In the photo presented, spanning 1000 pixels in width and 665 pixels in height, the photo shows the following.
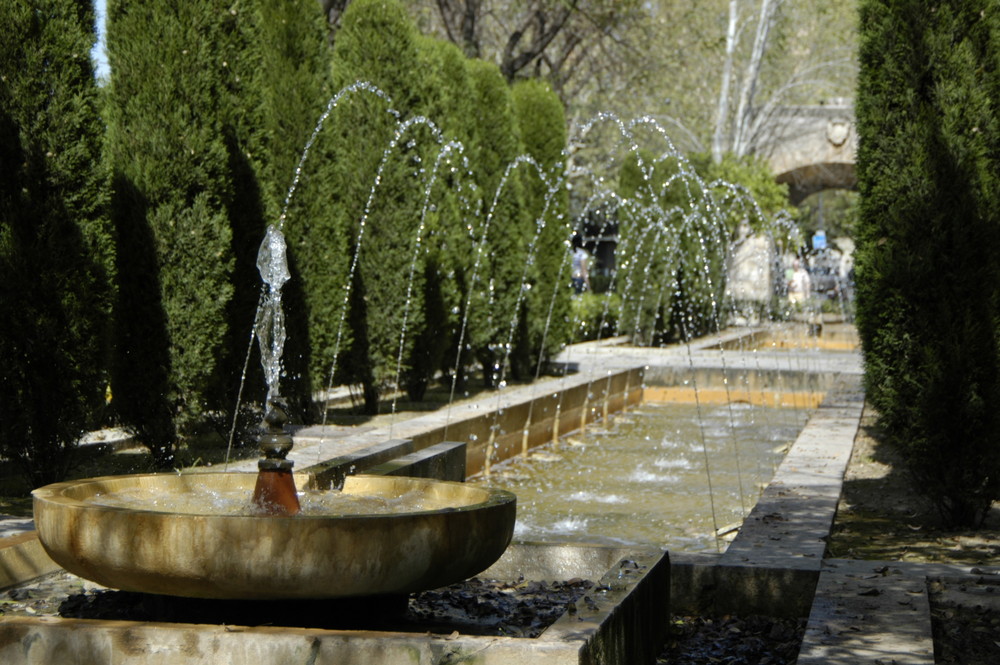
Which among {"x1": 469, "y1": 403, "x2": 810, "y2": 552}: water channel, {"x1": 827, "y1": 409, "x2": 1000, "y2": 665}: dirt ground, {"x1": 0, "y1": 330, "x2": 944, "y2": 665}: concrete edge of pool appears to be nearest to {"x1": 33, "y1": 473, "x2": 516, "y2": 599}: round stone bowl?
{"x1": 0, "y1": 330, "x2": 944, "y2": 665}: concrete edge of pool

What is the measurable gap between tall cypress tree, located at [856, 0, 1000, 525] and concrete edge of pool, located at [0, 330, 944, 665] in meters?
0.63

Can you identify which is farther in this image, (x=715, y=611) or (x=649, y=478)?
(x=649, y=478)

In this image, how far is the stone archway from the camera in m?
30.2

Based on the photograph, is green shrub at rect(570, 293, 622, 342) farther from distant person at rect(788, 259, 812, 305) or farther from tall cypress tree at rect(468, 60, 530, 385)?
tall cypress tree at rect(468, 60, 530, 385)

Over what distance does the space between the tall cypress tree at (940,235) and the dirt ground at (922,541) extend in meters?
0.26

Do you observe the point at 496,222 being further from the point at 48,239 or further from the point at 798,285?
the point at 798,285

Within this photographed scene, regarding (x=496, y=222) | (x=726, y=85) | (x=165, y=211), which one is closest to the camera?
(x=165, y=211)

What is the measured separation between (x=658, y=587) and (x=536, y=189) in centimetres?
1171

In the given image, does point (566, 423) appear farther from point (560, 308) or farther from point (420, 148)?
point (560, 308)

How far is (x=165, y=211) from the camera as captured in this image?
27.5ft

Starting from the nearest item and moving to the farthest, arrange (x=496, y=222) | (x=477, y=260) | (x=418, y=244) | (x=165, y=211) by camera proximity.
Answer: (x=165, y=211) < (x=418, y=244) < (x=477, y=260) < (x=496, y=222)

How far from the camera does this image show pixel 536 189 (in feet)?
52.4

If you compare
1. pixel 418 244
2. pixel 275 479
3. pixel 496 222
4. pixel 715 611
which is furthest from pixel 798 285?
pixel 275 479

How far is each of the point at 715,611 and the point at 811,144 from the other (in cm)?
2709
